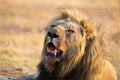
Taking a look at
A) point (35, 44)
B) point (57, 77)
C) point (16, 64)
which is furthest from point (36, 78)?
point (35, 44)

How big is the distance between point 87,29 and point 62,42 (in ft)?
1.89

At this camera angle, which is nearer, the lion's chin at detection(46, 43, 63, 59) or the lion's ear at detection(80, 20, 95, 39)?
the lion's chin at detection(46, 43, 63, 59)

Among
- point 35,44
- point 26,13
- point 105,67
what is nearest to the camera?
point 105,67

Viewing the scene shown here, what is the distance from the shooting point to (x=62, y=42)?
25.3 ft

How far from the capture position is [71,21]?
822 cm

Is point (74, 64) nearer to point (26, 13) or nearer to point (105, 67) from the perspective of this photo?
point (105, 67)

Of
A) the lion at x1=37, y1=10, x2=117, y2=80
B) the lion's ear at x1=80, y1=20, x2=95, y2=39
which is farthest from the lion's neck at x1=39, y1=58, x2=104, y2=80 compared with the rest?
the lion's ear at x1=80, y1=20, x2=95, y2=39

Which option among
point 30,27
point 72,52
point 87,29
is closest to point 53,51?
point 72,52

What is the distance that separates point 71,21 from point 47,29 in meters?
0.35

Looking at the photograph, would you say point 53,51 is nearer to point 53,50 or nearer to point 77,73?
point 53,50

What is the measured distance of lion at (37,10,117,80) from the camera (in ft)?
25.4

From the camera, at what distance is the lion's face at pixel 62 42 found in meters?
7.61

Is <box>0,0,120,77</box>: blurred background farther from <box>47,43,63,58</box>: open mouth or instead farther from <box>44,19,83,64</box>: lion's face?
<box>47,43,63,58</box>: open mouth

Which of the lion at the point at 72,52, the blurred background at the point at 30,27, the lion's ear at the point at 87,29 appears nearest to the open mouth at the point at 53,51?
the lion at the point at 72,52
